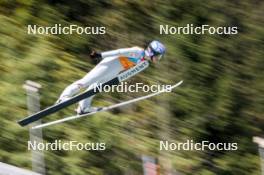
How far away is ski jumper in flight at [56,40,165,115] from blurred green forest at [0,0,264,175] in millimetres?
887

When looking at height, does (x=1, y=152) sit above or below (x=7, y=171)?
below

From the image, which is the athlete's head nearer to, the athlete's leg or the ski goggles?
the ski goggles

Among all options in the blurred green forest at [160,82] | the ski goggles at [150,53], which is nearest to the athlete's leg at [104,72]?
the ski goggles at [150,53]

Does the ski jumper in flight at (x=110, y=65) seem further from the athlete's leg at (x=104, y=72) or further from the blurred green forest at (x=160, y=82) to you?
the blurred green forest at (x=160, y=82)

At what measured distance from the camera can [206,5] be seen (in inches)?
257

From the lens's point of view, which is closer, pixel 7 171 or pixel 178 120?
pixel 7 171

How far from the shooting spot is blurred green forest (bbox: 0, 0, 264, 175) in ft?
20.7

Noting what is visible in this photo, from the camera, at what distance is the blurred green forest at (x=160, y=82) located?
20.7 feet

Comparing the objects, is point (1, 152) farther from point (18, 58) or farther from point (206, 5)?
point (206, 5)

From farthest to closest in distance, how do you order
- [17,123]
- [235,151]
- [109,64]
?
[235,151], [17,123], [109,64]

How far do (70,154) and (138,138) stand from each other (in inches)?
30.7

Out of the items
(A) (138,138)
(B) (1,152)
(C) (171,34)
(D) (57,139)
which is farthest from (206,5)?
(B) (1,152)

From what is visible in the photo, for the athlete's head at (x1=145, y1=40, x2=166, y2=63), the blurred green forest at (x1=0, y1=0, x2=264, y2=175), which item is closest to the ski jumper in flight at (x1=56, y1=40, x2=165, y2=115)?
the athlete's head at (x1=145, y1=40, x2=166, y2=63)

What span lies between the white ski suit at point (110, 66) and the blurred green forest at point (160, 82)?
102 cm
